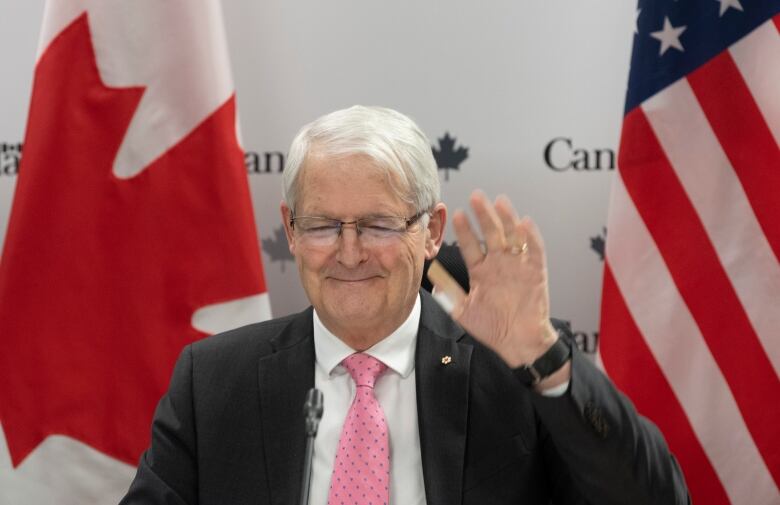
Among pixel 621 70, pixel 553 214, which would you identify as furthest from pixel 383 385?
pixel 621 70

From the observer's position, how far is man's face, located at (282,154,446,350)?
187cm

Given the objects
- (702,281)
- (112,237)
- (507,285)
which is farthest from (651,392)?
(112,237)

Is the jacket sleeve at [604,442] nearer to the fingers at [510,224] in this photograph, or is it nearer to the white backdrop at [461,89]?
the fingers at [510,224]

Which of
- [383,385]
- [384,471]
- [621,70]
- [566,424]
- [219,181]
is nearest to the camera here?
[566,424]

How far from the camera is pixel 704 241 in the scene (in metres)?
2.75

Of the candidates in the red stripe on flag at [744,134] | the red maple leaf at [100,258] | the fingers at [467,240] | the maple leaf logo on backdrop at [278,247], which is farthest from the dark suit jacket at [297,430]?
the maple leaf logo on backdrop at [278,247]

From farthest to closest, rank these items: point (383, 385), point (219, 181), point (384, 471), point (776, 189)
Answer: point (219, 181) → point (776, 189) → point (383, 385) → point (384, 471)

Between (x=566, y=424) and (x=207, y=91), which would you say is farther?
(x=207, y=91)

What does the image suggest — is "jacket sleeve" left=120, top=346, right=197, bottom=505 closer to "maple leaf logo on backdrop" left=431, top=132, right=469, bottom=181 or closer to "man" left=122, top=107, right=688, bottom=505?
"man" left=122, top=107, right=688, bottom=505

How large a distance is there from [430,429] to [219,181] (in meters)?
1.23

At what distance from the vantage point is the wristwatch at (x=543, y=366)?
1591mm

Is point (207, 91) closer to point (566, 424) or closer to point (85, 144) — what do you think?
point (85, 144)

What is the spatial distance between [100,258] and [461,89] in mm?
1329

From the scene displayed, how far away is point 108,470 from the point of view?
290 cm
